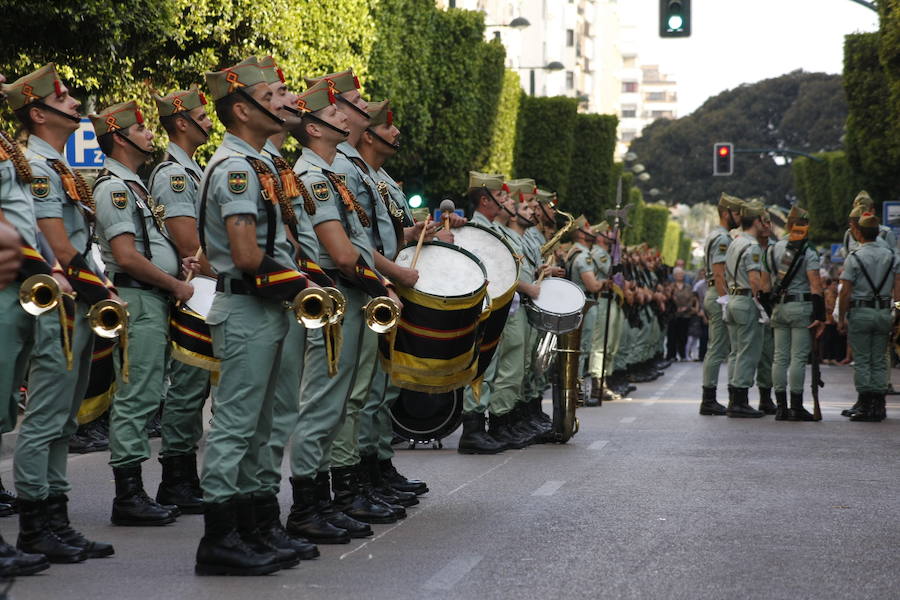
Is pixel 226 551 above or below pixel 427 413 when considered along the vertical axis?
below

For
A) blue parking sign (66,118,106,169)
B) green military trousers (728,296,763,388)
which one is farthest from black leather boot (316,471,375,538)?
blue parking sign (66,118,106,169)

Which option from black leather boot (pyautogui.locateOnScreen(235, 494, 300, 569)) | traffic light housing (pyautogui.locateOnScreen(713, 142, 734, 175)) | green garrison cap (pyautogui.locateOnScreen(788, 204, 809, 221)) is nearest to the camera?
black leather boot (pyautogui.locateOnScreen(235, 494, 300, 569))

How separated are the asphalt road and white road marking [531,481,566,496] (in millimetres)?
37

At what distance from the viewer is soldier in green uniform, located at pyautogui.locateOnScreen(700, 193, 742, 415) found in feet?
60.1

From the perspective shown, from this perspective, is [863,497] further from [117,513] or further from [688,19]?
[688,19]

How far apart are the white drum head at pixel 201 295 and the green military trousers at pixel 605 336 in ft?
34.4

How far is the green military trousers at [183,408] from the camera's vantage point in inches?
376

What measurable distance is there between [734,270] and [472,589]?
11086mm

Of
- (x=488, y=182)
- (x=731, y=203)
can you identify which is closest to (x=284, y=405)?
(x=488, y=182)

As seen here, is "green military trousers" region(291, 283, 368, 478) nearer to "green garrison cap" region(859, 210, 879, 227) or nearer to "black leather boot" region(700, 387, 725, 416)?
"green garrison cap" region(859, 210, 879, 227)

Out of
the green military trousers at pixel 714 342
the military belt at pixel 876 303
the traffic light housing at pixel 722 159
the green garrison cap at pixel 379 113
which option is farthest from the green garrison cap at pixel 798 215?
the traffic light housing at pixel 722 159

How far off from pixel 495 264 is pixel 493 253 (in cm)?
8

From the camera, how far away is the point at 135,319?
29.9ft

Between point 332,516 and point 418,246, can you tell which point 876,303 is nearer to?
point 418,246
